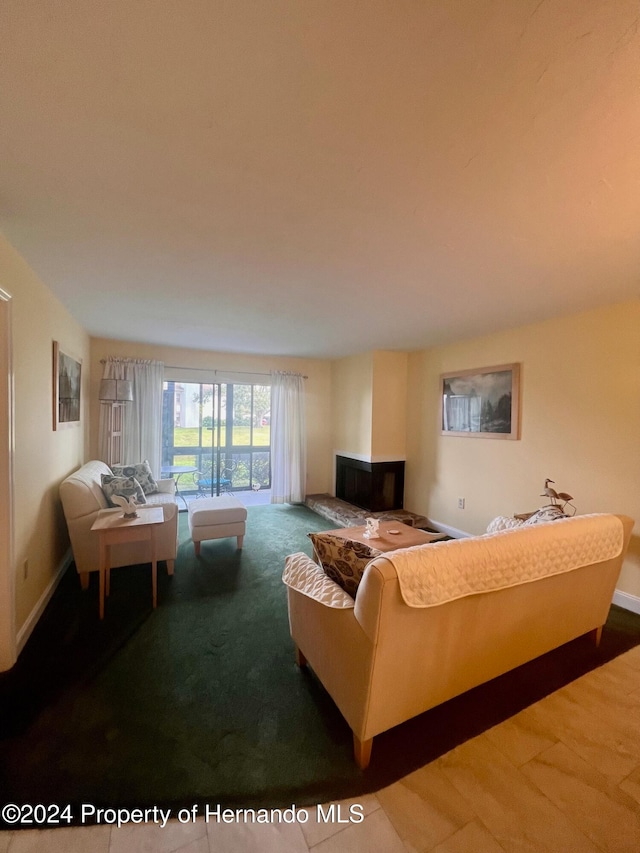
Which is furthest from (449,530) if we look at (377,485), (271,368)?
(271,368)

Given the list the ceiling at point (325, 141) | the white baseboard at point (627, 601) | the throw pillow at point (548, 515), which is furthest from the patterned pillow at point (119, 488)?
the white baseboard at point (627, 601)

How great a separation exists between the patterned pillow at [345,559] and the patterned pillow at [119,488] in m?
2.25

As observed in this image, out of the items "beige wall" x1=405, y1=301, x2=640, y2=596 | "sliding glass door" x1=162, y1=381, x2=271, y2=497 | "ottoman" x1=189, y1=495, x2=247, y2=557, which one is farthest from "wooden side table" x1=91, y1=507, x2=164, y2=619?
"beige wall" x1=405, y1=301, x2=640, y2=596

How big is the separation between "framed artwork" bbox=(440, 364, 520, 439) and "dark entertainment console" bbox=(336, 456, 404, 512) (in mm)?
971

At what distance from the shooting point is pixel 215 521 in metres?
3.37

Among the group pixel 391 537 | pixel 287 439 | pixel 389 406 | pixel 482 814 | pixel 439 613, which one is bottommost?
pixel 482 814

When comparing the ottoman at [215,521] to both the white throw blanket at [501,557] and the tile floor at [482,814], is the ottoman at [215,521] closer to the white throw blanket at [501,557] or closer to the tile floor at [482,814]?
the tile floor at [482,814]

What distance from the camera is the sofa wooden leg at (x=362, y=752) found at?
135cm

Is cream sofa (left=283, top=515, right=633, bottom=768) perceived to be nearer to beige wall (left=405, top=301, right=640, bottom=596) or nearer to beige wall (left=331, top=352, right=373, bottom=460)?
beige wall (left=405, top=301, right=640, bottom=596)

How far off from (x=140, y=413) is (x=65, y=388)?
5.03ft

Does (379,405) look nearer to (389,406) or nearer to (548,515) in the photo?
(389,406)

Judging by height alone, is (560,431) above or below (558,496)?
above

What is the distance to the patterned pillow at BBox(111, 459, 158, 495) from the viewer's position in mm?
3705

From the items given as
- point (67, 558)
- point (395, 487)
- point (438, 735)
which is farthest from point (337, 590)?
point (395, 487)
